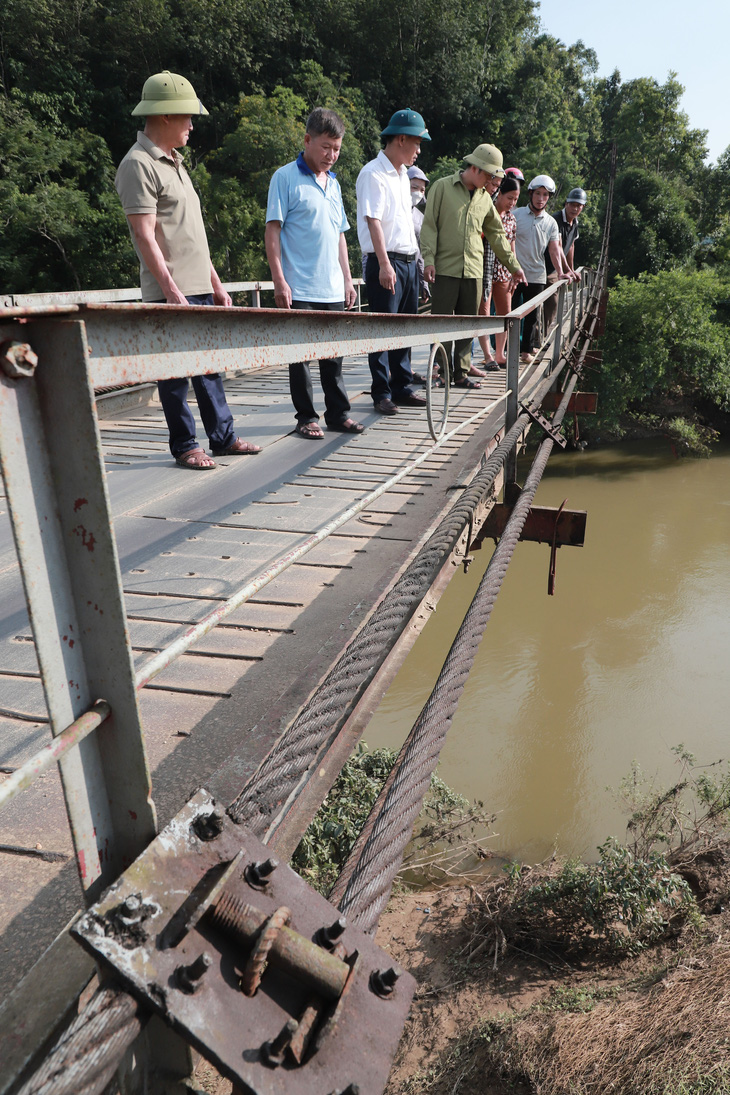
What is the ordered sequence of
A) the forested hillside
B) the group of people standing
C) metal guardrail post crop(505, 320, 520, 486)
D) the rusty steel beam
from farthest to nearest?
the forested hillside → the rusty steel beam → metal guardrail post crop(505, 320, 520, 486) → the group of people standing

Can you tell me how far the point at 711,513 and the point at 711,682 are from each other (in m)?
7.16

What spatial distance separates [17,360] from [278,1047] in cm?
80

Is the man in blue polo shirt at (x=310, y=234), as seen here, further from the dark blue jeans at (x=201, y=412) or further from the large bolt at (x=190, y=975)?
the large bolt at (x=190, y=975)

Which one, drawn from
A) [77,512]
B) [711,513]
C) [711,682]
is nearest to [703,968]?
[77,512]

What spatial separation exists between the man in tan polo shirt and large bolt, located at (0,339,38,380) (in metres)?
2.74

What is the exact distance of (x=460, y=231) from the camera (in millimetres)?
5086

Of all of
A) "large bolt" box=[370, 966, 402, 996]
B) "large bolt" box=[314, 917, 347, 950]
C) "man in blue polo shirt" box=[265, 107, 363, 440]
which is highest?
"man in blue polo shirt" box=[265, 107, 363, 440]

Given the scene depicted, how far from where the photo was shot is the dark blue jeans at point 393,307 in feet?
15.3

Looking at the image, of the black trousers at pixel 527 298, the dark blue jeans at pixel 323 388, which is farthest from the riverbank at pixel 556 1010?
the black trousers at pixel 527 298

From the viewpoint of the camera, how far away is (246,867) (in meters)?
1.00

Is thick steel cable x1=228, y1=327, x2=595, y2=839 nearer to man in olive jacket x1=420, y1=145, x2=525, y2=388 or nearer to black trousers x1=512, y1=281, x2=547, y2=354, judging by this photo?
man in olive jacket x1=420, y1=145, x2=525, y2=388

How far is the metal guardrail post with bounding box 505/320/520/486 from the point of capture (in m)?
4.10

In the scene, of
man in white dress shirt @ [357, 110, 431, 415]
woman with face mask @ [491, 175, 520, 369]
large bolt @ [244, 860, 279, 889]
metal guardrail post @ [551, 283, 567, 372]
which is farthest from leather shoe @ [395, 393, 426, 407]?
large bolt @ [244, 860, 279, 889]

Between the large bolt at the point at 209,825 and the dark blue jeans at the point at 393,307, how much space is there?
12.7 feet
